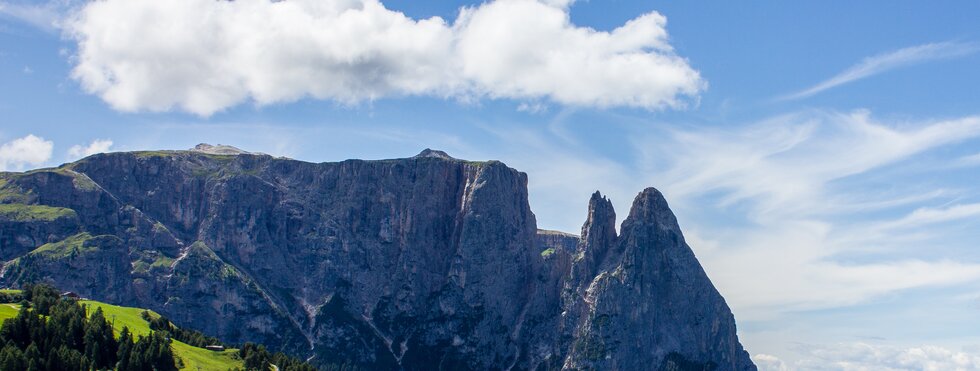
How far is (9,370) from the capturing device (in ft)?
587

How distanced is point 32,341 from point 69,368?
13338mm

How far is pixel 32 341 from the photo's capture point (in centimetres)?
19688

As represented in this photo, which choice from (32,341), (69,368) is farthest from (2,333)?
(69,368)

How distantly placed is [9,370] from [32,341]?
18.7 meters

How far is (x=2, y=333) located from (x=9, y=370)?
22359mm

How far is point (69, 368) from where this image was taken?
190125mm

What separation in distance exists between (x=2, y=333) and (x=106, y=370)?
22.5 m

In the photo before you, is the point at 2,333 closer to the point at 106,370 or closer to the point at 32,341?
the point at 32,341

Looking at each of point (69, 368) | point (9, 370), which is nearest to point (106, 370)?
point (69, 368)

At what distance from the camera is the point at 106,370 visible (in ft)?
656

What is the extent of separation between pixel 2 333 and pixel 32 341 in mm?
6977

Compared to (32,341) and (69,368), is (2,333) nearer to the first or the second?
(32,341)

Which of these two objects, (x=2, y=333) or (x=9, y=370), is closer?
(x=9, y=370)

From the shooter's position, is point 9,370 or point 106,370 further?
point 106,370
